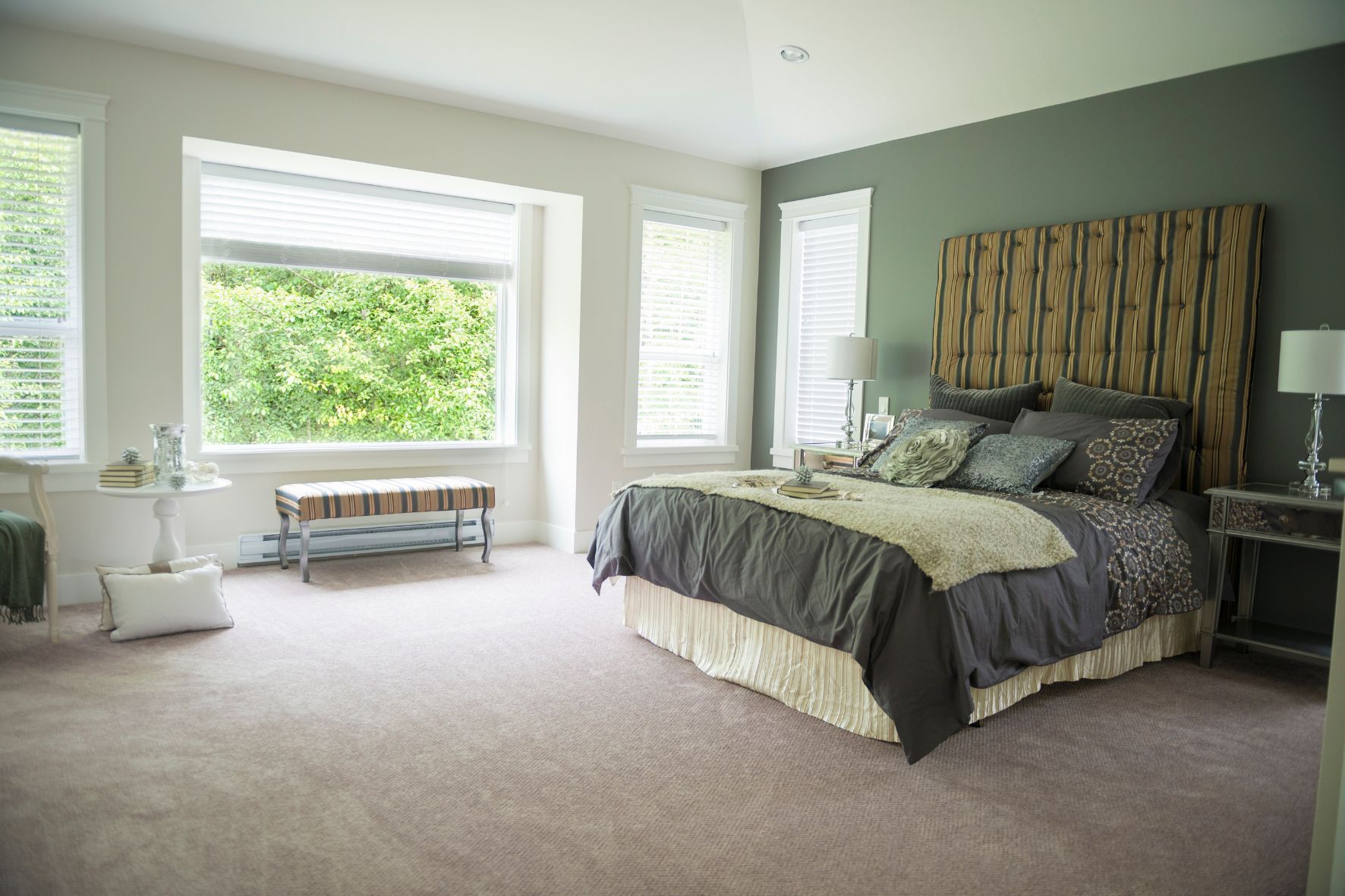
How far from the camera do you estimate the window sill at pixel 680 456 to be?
6004 millimetres

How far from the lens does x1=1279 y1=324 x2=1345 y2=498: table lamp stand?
10.8ft

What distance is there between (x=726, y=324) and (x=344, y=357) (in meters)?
2.58

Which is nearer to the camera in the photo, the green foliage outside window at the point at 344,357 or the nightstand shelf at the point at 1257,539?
the nightstand shelf at the point at 1257,539

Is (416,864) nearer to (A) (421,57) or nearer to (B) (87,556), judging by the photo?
(B) (87,556)

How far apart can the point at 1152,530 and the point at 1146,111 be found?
211 cm

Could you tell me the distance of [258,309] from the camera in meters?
5.36

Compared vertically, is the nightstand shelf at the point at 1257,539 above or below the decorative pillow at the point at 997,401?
below

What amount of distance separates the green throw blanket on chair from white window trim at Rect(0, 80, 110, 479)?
75 cm

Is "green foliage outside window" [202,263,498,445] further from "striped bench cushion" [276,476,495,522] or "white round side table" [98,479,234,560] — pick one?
"white round side table" [98,479,234,560]

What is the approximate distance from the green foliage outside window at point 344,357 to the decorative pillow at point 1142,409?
11.9ft

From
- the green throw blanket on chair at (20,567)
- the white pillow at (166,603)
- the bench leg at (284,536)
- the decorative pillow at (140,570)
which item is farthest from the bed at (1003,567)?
the green throw blanket on chair at (20,567)

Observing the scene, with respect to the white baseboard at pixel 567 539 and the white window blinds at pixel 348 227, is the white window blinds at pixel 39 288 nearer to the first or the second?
the white window blinds at pixel 348 227

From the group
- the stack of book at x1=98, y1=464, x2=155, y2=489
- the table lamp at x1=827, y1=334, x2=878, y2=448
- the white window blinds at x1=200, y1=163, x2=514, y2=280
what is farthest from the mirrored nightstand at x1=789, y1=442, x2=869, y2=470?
the stack of book at x1=98, y1=464, x2=155, y2=489

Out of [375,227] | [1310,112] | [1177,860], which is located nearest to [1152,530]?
[1177,860]
